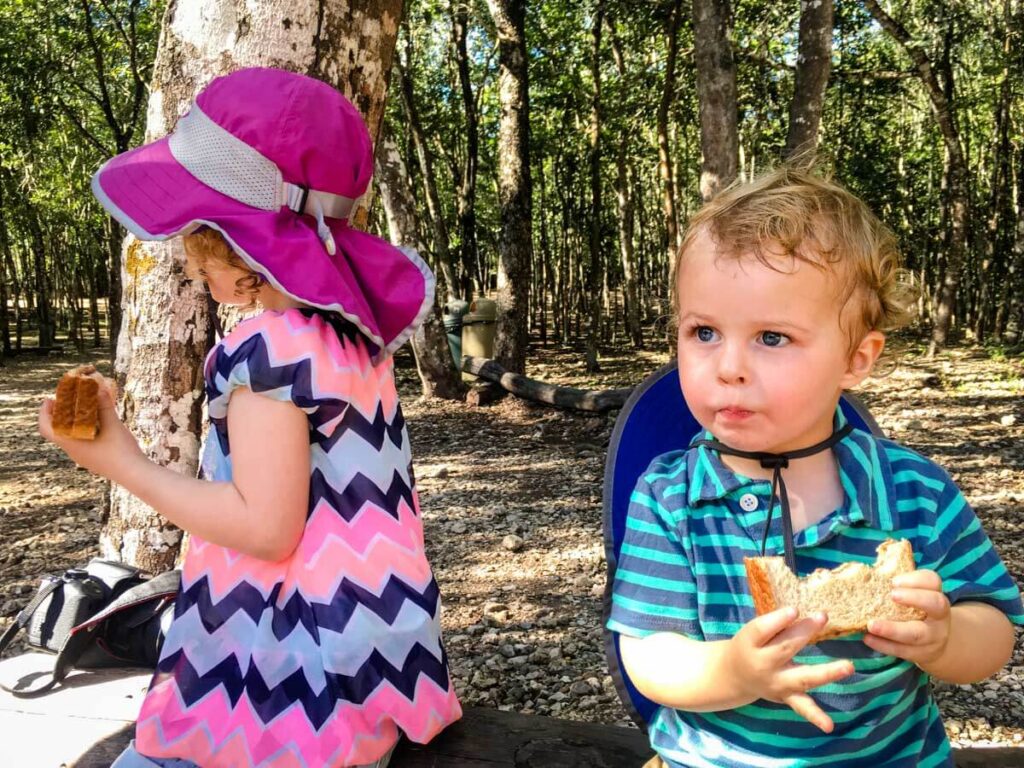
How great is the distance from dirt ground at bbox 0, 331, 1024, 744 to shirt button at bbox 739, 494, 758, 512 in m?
2.41

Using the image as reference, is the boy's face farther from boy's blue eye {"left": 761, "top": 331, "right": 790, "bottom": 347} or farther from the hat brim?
the hat brim

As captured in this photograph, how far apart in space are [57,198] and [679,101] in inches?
521

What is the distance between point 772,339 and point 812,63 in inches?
220

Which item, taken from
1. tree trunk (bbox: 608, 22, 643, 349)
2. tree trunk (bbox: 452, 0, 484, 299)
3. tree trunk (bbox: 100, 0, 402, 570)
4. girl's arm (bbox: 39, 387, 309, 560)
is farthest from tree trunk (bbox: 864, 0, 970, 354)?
girl's arm (bbox: 39, 387, 309, 560)

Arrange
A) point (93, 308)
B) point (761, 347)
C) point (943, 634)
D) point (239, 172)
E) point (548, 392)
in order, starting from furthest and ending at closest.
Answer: point (93, 308), point (548, 392), point (239, 172), point (761, 347), point (943, 634)

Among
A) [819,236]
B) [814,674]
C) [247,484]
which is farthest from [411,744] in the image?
[819,236]

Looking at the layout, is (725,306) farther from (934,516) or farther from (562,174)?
(562,174)

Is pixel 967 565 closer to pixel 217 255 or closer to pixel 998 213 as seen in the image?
pixel 217 255

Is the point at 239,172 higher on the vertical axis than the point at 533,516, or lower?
higher

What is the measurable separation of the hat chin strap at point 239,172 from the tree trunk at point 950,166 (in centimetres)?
1174

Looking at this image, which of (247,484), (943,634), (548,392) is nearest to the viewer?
(943,634)

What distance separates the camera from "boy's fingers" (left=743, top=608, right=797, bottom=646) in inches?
42.8

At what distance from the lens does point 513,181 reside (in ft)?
34.0

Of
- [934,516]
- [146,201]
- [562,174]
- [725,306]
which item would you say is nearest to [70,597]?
[146,201]
